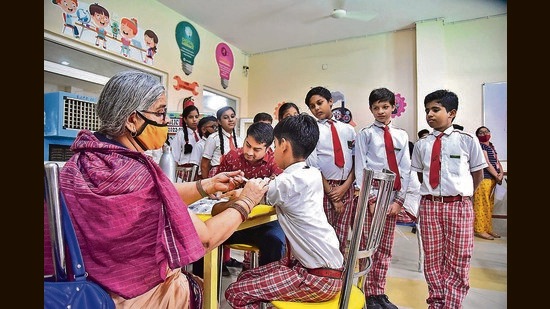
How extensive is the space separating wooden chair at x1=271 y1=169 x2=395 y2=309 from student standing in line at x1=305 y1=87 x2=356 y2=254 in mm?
978

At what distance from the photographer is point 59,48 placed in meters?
3.58

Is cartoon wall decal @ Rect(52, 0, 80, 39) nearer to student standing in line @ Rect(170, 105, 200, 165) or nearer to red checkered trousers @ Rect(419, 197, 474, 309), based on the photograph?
student standing in line @ Rect(170, 105, 200, 165)

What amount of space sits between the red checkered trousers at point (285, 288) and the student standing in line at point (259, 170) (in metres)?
0.35

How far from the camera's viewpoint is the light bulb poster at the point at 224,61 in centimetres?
601

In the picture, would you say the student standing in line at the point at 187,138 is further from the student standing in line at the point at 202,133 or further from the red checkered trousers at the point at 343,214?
the red checkered trousers at the point at 343,214

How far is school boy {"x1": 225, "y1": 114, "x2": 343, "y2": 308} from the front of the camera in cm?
116

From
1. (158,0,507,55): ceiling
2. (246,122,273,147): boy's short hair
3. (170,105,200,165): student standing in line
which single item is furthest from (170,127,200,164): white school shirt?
(158,0,507,55): ceiling

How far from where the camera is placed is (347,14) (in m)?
4.92

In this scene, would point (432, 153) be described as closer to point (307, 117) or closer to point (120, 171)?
point (307, 117)

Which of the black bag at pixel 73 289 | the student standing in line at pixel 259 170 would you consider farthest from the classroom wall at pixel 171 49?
the black bag at pixel 73 289

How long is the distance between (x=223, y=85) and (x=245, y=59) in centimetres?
99

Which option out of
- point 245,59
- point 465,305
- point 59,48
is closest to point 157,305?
point 465,305

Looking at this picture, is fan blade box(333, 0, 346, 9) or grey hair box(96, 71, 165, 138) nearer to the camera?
grey hair box(96, 71, 165, 138)

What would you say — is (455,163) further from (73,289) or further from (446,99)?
(73,289)
